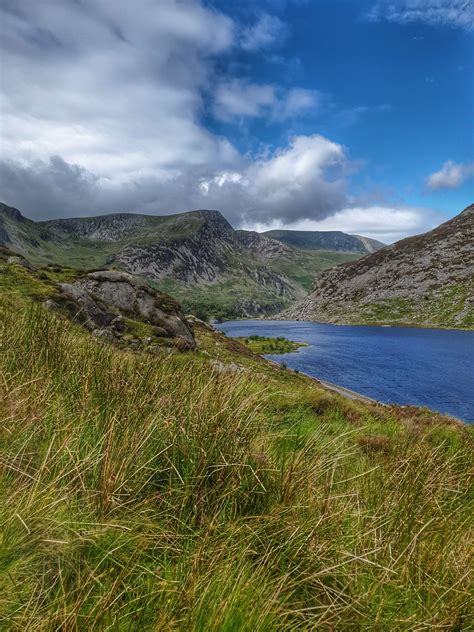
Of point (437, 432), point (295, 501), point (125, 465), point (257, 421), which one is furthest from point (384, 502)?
point (437, 432)

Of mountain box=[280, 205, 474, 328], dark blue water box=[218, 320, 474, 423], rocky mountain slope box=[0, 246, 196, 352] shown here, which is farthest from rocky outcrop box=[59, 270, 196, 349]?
mountain box=[280, 205, 474, 328]

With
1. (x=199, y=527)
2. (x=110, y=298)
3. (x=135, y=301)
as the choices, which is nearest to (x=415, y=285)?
(x=135, y=301)

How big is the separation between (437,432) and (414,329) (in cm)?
13804

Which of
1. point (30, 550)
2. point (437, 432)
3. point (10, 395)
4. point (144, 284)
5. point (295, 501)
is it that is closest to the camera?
point (30, 550)

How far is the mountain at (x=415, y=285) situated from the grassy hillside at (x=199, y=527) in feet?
475

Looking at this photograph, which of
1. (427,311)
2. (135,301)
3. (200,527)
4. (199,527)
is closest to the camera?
(200,527)

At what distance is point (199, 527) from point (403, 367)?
69808 millimetres

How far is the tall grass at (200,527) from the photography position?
2297 mm

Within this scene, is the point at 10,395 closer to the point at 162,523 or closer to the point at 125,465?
the point at 125,465

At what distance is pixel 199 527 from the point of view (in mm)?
3225

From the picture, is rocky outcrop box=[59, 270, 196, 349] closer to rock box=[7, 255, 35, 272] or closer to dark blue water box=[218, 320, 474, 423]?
rock box=[7, 255, 35, 272]

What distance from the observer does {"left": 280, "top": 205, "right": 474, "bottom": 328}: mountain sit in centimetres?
14050

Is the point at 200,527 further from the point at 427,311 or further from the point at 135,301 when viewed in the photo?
the point at 427,311

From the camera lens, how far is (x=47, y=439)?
3961mm
